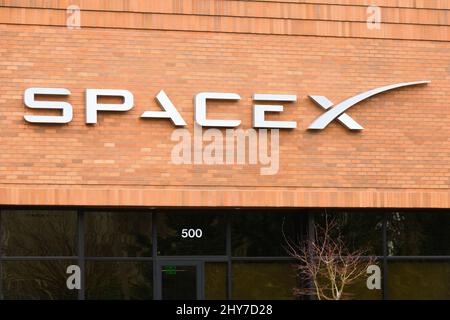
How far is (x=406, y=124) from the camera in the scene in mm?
26062

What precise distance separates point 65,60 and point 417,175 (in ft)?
27.2

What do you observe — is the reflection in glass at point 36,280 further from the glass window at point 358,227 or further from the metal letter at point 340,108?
the metal letter at point 340,108

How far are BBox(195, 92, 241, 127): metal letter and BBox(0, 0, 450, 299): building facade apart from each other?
0.03 meters

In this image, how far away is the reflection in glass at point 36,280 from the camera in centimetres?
2509

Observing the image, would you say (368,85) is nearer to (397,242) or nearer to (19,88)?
(397,242)

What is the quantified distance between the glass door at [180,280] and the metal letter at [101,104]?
11.8ft

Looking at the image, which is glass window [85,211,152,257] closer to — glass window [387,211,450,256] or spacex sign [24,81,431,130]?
spacex sign [24,81,431,130]

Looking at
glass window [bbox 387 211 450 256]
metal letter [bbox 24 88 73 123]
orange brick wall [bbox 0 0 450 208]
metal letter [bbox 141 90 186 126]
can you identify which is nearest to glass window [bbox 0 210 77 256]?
orange brick wall [bbox 0 0 450 208]

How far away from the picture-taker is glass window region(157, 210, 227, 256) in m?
25.9
